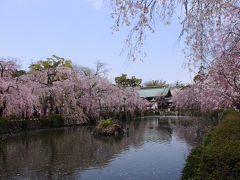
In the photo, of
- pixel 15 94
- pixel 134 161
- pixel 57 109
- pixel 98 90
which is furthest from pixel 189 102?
pixel 134 161

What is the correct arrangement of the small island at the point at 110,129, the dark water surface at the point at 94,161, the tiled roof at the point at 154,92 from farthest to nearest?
the tiled roof at the point at 154,92 → the small island at the point at 110,129 → the dark water surface at the point at 94,161

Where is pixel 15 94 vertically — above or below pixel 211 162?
above

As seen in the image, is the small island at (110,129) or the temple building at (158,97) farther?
the temple building at (158,97)

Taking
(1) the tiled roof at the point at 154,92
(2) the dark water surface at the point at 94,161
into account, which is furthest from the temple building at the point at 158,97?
(2) the dark water surface at the point at 94,161

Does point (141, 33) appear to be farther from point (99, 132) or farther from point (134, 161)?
point (99, 132)

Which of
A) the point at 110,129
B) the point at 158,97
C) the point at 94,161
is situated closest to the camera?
the point at 94,161

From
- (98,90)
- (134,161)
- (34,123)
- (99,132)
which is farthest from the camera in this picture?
(98,90)

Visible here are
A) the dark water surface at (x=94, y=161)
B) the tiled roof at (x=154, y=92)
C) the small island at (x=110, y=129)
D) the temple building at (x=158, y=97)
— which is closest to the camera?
the dark water surface at (x=94, y=161)

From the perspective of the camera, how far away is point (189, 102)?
35.4m

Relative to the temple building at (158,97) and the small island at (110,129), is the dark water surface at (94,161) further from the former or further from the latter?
the temple building at (158,97)

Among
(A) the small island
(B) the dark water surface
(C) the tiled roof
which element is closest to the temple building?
(C) the tiled roof

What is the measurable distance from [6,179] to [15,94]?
12282 mm

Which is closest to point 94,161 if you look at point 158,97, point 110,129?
point 110,129

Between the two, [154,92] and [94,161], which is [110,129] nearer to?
[94,161]
